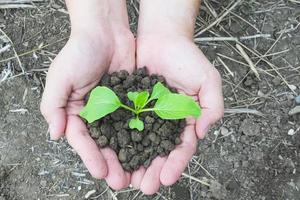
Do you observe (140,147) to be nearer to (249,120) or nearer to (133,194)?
(133,194)

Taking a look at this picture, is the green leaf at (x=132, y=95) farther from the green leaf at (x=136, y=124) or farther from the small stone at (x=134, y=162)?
the small stone at (x=134, y=162)

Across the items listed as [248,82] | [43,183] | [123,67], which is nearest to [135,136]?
[123,67]

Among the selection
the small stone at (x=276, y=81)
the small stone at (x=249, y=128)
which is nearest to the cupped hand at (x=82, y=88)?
the small stone at (x=249, y=128)

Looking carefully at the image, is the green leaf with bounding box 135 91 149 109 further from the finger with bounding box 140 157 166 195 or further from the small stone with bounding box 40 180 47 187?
the small stone with bounding box 40 180 47 187

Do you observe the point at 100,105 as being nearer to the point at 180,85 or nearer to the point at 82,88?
the point at 82,88

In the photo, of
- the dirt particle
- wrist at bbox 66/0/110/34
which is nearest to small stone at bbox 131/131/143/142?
wrist at bbox 66/0/110/34

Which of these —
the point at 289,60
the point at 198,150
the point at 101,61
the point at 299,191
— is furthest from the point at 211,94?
the point at 289,60
